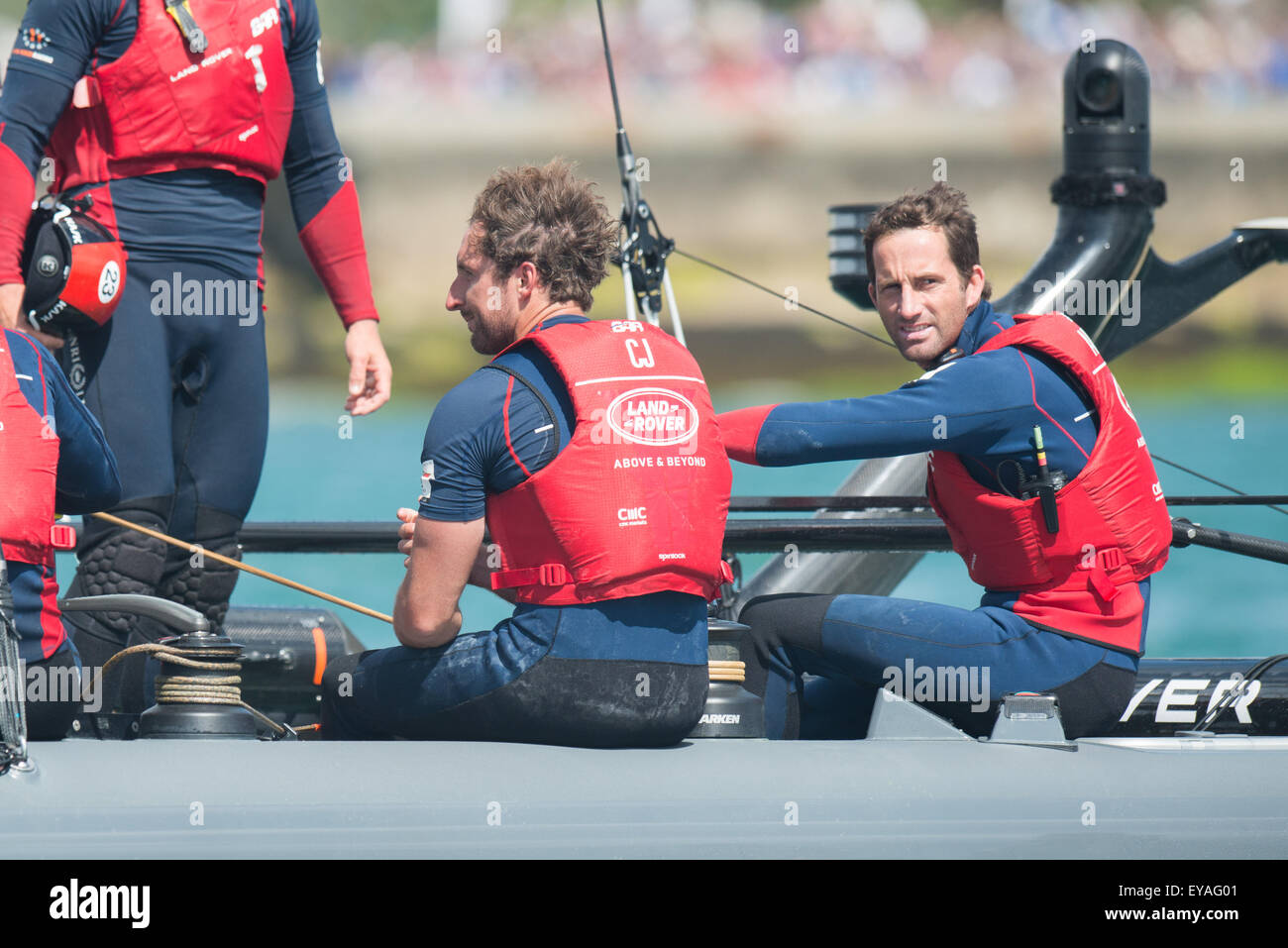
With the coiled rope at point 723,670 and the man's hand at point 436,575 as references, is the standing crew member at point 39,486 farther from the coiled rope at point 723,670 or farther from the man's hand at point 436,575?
the coiled rope at point 723,670

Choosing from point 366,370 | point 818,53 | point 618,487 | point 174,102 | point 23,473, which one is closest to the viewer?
point 618,487

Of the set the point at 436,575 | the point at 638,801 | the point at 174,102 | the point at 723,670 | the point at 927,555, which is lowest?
the point at 638,801

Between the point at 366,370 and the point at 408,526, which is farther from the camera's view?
the point at 366,370

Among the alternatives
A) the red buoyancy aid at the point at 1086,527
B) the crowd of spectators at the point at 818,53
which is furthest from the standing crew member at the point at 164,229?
the crowd of spectators at the point at 818,53

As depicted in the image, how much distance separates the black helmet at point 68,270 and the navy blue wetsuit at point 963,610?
1.10 meters

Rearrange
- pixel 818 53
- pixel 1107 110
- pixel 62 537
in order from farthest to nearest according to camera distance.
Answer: pixel 818 53 → pixel 1107 110 → pixel 62 537

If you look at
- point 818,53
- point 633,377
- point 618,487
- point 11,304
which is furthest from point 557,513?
point 818,53

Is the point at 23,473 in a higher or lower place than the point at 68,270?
lower

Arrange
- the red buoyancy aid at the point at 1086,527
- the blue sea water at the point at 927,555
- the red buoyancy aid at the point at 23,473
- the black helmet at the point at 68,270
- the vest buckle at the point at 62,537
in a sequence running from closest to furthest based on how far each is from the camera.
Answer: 1. the red buoyancy aid at the point at 23,473
2. the red buoyancy aid at the point at 1086,527
3. the vest buckle at the point at 62,537
4. the black helmet at the point at 68,270
5. the blue sea water at the point at 927,555

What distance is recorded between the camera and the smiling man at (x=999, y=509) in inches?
85.0

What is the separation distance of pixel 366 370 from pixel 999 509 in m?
1.20

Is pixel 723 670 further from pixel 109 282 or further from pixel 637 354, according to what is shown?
pixel 109 282

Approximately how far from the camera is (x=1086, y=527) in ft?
7.22

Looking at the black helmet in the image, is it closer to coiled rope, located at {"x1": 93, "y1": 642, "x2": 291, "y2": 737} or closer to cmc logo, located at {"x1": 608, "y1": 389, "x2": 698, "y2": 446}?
coiled rope, located at {"x1": 93, "y1": 642, "x2": 291, "y2": 737}
